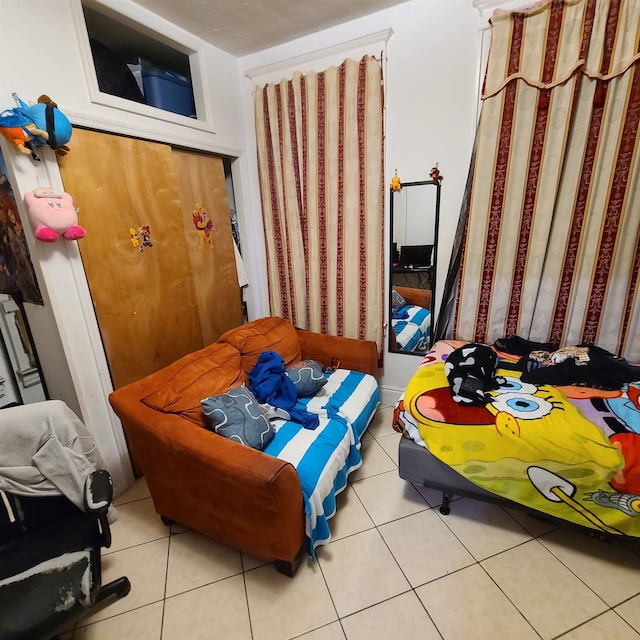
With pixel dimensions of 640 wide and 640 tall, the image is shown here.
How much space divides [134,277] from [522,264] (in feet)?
7.55

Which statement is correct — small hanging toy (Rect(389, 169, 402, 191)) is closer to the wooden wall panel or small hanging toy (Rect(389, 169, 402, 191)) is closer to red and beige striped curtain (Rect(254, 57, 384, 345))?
red and beige striped curtain (Rect(254, 57, 384, 345))

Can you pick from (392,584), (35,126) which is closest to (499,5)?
(35,126)

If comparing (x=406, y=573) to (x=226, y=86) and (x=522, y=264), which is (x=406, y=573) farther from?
(x=226, y=86)

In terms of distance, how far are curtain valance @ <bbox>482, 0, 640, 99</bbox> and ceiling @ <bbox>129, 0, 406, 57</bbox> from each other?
2.36ft

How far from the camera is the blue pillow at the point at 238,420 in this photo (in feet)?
5.04

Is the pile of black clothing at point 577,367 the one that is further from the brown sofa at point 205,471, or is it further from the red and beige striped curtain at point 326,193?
the brown sofa at point 205,471

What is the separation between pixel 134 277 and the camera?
1.89 m

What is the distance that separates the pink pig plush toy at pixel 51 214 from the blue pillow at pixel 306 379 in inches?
51.8

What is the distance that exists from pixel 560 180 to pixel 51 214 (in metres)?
2.57

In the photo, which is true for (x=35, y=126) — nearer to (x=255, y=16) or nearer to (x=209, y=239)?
(x=209, y=239)

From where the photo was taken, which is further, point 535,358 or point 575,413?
point 535,358

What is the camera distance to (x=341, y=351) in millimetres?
2410

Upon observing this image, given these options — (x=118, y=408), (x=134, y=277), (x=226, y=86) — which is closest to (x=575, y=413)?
(x=118, y=408)

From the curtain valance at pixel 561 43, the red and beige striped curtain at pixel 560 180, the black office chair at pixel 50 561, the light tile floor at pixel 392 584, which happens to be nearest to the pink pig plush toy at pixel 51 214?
the black office chair at pixel 50 561
